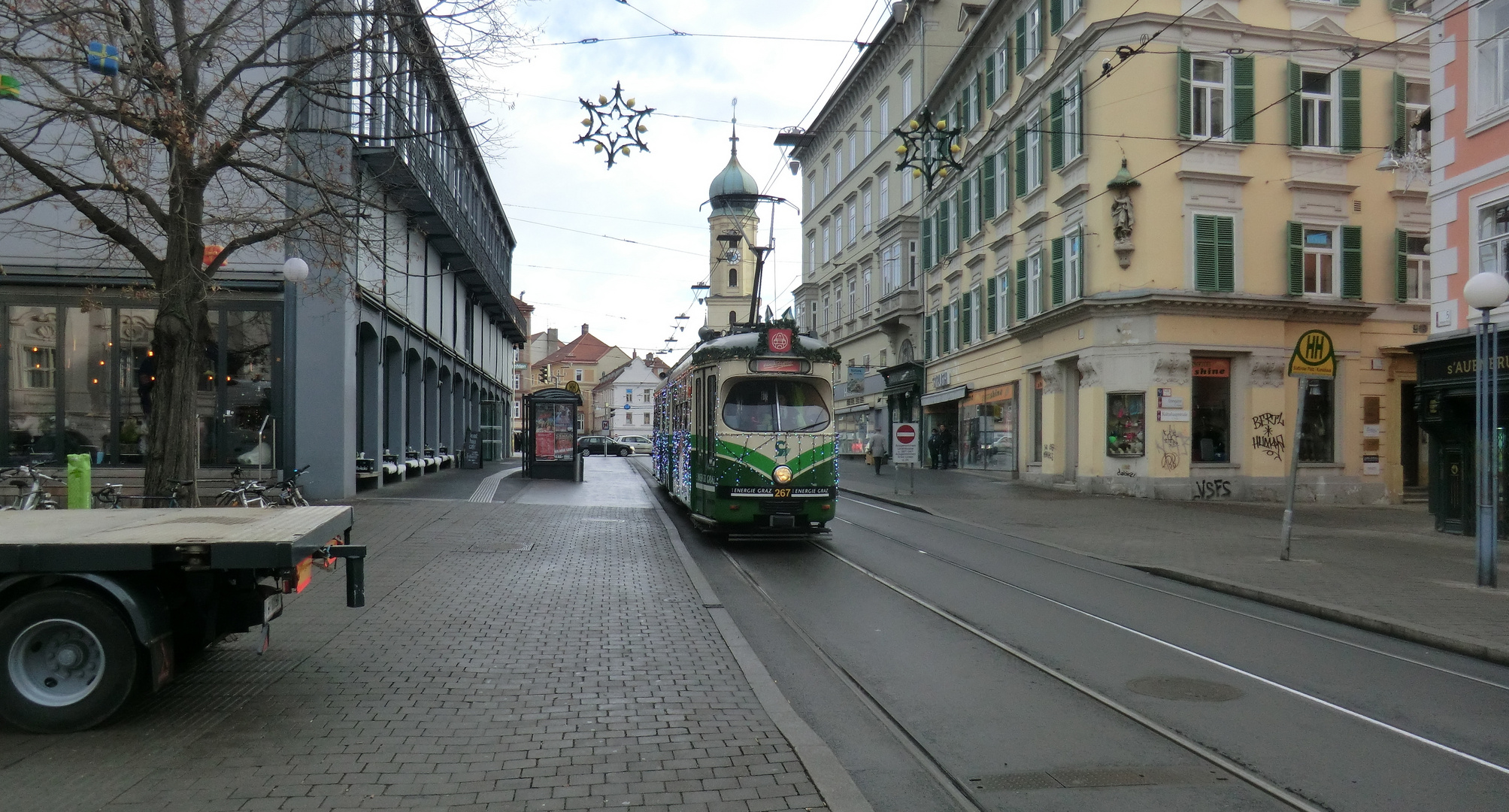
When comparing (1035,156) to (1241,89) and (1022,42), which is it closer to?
(1022,42)

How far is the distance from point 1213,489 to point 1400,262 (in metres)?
7.98

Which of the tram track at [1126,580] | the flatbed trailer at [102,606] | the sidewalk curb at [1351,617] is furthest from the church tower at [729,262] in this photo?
the flatbed trailer at [102,606]

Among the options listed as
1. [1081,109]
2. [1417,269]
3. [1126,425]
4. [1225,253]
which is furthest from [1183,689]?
[1417,269]

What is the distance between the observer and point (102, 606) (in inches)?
234

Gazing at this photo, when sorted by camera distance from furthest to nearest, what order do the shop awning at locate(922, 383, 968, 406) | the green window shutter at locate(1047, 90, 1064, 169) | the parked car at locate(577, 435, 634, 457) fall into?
the parked car at locate(577, 435, 634, 457) < the shop awning at locate(922, 383, 968, 406) < the green window shutter at locate(1047, 90, 1064, 169)

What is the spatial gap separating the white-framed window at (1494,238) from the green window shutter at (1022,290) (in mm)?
14586

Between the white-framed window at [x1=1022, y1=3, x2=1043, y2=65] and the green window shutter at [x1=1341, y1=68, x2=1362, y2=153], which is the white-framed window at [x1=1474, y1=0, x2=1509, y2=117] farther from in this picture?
the white-framed window at [x1=1022, y1=3, x2=1043, y2=65]

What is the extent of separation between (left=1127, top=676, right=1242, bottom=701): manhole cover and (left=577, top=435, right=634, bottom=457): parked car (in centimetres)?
5945

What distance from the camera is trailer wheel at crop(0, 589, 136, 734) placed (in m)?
5.82

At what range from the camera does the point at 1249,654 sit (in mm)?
8555

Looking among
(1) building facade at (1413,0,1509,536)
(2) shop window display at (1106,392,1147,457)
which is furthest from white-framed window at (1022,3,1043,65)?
(1) building facade at (1413,0,1509,536)

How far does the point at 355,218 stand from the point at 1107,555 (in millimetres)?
11087

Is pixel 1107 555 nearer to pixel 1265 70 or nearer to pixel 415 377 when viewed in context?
pixel 1265 70

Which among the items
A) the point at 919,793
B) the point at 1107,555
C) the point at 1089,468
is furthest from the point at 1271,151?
the point at 919,793
